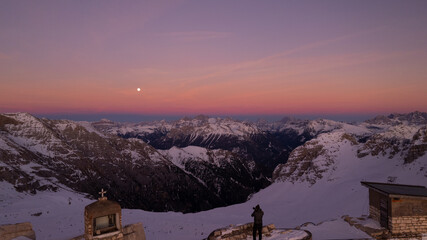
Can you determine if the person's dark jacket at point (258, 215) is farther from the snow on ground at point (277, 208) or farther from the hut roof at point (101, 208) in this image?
the snow on ground at point (277, 208)

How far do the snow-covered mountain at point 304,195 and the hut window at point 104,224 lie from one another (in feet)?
33.2

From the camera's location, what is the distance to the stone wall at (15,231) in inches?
669

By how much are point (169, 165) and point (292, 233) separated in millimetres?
145713

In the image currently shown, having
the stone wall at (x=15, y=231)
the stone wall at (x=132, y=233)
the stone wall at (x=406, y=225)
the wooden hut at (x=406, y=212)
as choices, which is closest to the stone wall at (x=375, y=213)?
the wooden hut at (x=406, y=212)

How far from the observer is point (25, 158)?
7688cm

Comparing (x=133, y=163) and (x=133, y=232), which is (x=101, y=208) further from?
(x=133, y=163)

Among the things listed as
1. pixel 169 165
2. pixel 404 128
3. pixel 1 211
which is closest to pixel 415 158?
pixel 404 128

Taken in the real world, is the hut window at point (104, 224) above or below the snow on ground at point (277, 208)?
above

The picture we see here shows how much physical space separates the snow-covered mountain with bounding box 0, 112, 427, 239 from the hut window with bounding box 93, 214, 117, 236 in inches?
398

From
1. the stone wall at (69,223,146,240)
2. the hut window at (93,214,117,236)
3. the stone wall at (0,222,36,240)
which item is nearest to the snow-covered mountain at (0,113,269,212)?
the stone wall at (0,222,36,240)

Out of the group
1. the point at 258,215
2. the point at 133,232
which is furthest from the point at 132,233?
the point at 258,215

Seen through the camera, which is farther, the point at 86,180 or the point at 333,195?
the point at 86,180

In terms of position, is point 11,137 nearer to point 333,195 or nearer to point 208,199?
point 208,199

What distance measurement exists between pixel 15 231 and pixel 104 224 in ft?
25.9
